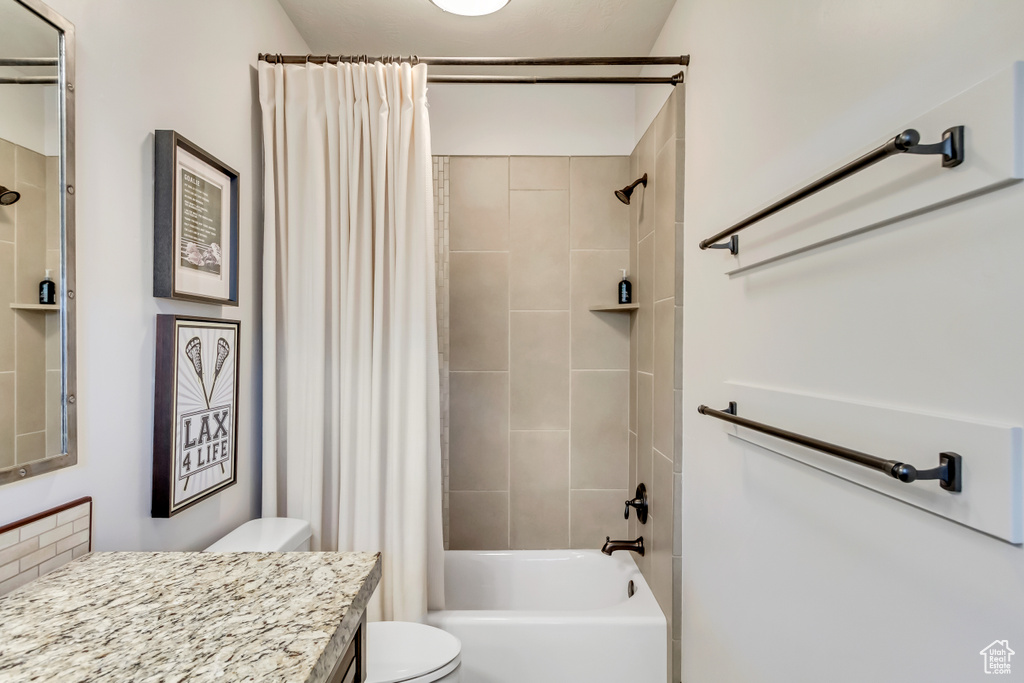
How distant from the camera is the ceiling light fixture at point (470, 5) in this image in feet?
5.24

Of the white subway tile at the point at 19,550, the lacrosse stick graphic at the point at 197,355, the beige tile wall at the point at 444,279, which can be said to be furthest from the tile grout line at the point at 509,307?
the white subway tile at the point at 19,550

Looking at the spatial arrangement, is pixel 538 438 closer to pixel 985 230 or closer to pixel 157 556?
pixel 157 556

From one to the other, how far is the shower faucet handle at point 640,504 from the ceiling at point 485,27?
1.91m

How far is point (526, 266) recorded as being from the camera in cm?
247

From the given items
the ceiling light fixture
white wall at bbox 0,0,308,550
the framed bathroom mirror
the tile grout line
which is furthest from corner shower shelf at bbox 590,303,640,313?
the framed bathroom mirror

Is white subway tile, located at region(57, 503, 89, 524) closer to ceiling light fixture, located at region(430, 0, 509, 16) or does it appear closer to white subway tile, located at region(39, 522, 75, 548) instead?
white subway tile, located at region(39, 522, 75, 548)

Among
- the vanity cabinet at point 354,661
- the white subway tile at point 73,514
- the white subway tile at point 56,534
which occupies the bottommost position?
the vanity cabinet at point 354,661

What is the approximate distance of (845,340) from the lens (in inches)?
35.6

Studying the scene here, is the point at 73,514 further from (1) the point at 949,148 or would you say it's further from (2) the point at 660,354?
(2) the point at 660,354

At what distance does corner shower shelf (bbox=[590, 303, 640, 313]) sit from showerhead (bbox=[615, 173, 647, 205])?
1.61 feet

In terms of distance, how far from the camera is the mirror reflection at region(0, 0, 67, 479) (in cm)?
78

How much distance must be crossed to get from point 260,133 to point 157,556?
1394mm

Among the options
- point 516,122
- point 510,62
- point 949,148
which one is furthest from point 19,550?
point 516,122

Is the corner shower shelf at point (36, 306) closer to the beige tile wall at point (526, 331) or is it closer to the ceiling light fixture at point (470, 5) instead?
the ceiling light fixture at point (470, 5)
